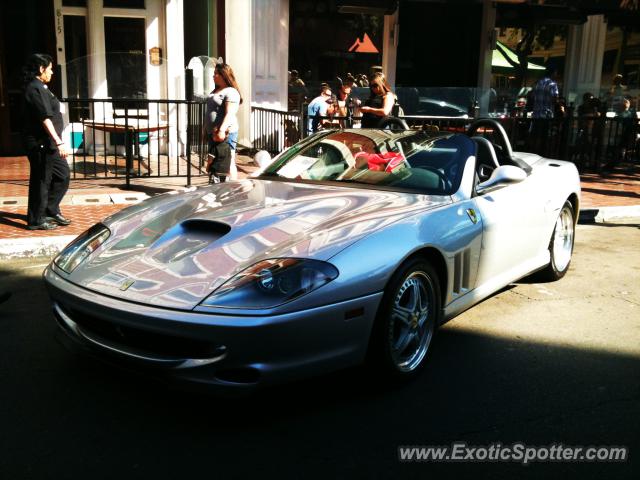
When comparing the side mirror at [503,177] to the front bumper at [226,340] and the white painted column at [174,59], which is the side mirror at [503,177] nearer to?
the front bumper at [226,340]

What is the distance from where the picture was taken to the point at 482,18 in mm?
17578

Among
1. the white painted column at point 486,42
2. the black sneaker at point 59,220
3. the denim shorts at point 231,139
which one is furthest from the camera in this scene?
the white painted column at point 486,42

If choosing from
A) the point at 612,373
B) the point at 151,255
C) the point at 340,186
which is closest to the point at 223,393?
the point at 151,255

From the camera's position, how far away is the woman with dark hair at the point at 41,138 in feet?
22.9

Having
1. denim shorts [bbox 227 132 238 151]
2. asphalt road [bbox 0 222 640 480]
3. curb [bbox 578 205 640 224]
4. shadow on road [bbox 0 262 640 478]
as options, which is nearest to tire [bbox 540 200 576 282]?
asphalt road [bbox 0 222 640 480]

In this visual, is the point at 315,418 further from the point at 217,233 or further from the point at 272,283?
the point at 217,233

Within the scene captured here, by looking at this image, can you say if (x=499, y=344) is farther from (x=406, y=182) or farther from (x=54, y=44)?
(x=54, y=44)

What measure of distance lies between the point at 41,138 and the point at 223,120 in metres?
2.10

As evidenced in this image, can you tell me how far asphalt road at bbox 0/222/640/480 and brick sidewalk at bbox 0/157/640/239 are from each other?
9.51 feet

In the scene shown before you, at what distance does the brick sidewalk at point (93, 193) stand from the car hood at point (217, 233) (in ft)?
11.0

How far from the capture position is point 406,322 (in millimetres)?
3762

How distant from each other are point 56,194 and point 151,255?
4.36m

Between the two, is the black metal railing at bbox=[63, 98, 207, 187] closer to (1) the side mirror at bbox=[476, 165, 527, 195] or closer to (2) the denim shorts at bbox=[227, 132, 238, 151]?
(2) the denim shorts at bbox=[227, 132, 238, 151]

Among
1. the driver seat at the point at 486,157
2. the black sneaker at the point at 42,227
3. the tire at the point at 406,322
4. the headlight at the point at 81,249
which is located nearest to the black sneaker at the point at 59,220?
the black sneaker at the point at 42,227
